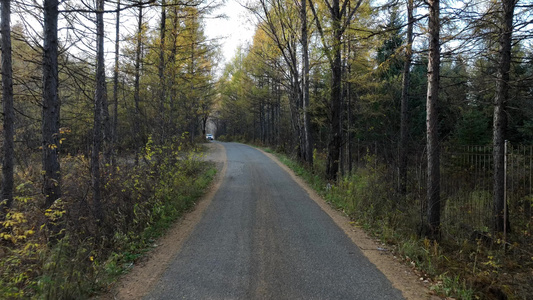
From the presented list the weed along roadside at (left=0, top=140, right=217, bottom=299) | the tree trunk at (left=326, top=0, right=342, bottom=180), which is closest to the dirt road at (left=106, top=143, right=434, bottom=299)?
the weed along roadside at (left=0, top=140, right=217, bottom=299)

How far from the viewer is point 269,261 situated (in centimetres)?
490

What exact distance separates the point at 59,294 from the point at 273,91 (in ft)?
86.0

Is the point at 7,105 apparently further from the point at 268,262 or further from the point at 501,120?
the point at 501,120

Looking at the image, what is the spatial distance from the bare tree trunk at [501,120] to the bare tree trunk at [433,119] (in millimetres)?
2361

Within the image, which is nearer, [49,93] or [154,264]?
[154,264]

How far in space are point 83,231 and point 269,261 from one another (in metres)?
3.85

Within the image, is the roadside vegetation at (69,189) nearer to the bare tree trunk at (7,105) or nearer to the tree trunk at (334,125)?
the bare tree trunk at (7,105)

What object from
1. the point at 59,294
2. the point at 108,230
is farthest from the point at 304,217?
the point at 59,294

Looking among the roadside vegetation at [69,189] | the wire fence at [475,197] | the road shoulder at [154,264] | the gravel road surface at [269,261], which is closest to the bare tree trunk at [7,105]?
the roadside vegetation at [69,189]

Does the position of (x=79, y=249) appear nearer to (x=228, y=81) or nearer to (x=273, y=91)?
(x=273, y=91)

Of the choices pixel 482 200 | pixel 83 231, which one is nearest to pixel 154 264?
pixel 83 231

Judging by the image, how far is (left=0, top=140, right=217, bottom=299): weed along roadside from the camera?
3988 millimetres

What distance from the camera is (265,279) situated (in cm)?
429

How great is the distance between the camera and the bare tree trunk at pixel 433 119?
6.08m
